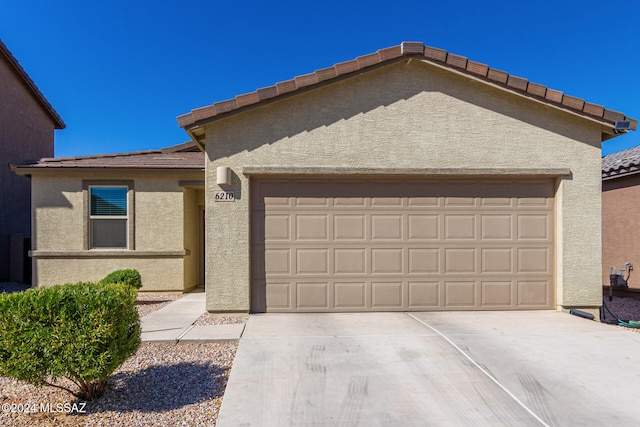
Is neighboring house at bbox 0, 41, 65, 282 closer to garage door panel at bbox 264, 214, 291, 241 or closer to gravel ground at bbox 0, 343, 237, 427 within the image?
garage door panel at bbox 264, 214, 291, 241

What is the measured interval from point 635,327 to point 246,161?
7224 mm

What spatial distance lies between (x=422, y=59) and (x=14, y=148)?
14.6m

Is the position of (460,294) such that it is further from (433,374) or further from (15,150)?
(15,150)

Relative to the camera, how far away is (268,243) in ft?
23.9

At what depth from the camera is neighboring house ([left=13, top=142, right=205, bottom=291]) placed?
10.2 meters

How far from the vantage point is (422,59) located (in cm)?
725

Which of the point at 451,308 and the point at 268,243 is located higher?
the point at 268,243

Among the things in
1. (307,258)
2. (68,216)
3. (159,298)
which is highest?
(68,216)

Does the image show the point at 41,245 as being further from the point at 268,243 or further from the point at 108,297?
the point at 108,297

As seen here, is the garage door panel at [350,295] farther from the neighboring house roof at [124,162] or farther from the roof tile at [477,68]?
the neighboring house roof at [124,162]

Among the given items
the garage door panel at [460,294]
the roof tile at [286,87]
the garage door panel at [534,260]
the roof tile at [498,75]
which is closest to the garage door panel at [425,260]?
the garage door panel at [460,294]

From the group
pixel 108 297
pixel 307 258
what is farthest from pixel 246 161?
pixel 108 297

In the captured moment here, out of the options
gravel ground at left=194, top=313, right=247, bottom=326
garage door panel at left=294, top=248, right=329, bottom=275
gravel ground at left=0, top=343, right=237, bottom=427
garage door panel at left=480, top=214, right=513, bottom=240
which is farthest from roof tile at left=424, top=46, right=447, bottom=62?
gravel ground at left=0, top=343, right=237, bottom=427

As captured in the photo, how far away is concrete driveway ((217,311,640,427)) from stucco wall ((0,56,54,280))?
12016mm
